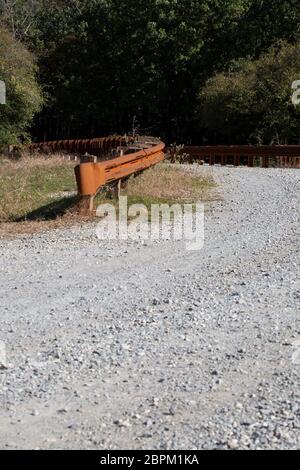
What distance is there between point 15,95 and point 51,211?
18.9 meters

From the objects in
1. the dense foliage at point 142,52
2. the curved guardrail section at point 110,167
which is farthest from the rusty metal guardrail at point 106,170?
the dense foliage at point 142,52

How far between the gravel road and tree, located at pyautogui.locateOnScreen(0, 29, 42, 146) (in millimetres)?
20910

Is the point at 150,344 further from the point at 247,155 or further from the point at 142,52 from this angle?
the point at 142,52

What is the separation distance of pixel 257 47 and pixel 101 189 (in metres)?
32.5

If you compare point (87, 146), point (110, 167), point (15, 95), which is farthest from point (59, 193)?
point (15, 95)

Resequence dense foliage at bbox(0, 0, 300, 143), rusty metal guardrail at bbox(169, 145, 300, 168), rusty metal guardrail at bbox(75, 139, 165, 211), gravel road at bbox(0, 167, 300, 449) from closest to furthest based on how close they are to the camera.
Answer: gravel road at bbox(0, 167, 300, 449) → rusty metal guardrail at bbox(75, 139, 165, 211) → rusty metal guardrail at bbox(169, 145, 300, 168) → dense foliage at bbox(0, 0, 300, 143)

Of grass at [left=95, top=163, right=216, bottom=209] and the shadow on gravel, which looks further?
grass at [left=95, top=163, right=216, bottom=209]

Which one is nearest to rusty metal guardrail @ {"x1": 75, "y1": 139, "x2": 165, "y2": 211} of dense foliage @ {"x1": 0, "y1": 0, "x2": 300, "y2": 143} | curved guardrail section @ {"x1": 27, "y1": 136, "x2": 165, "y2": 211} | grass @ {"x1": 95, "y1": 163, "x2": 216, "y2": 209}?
curved guardrail section @ {"x1": 27, "y1": 136, "x2": 165, "y2": 211}

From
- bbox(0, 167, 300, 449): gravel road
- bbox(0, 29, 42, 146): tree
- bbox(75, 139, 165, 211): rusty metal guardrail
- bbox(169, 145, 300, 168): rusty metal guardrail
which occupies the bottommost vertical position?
bbox(169, 145, 300, 168): rusty metal guardrail

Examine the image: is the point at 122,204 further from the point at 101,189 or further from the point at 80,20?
the point at 80,20

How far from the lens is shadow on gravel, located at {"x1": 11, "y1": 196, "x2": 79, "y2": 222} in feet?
36.2

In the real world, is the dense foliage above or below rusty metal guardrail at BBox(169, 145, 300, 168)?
above

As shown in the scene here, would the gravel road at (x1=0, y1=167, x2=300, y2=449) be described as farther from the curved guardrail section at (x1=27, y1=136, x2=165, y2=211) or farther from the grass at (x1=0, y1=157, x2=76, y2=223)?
the grass at (x1=0, y1=157, x2=76, y2=223)

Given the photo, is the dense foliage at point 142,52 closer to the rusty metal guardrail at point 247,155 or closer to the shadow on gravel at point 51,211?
the rusty metal guardrail at point 247,155
